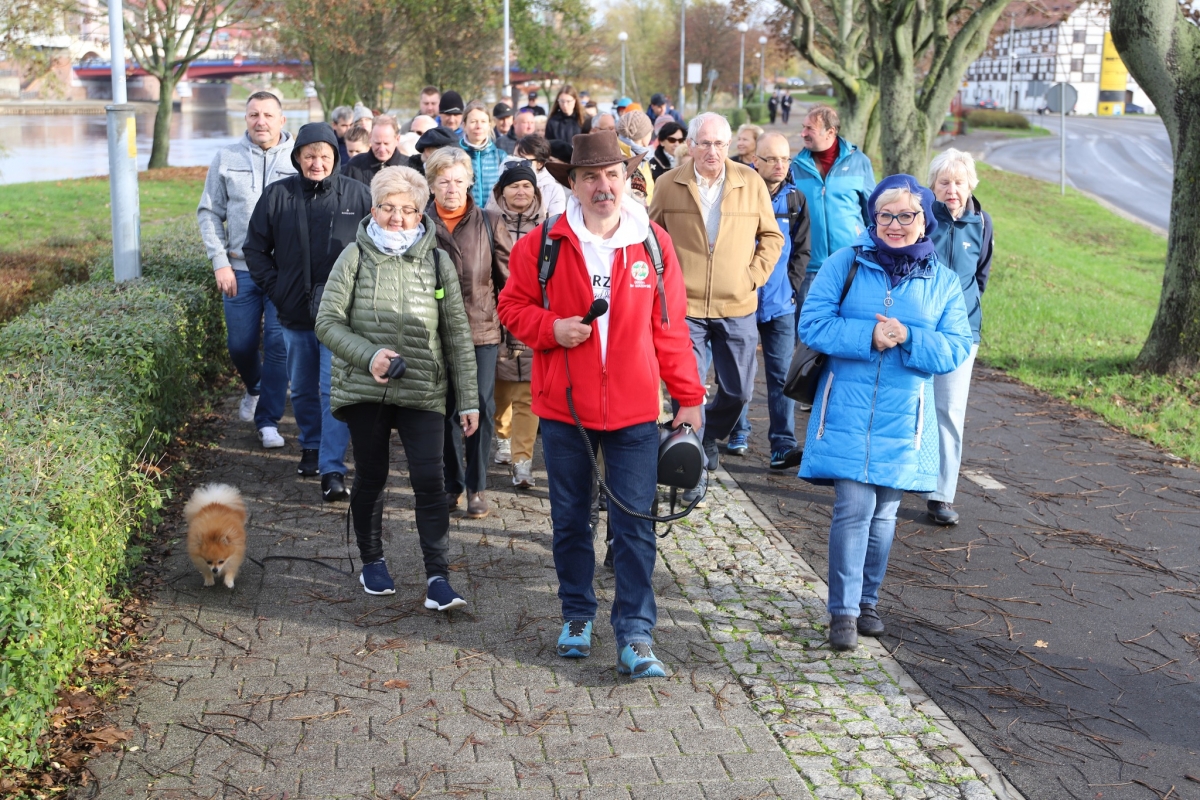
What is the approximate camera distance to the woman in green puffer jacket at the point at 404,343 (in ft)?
18.1

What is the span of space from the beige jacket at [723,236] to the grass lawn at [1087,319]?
3.70 meters

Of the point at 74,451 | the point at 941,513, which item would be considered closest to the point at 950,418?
the point at 941,513

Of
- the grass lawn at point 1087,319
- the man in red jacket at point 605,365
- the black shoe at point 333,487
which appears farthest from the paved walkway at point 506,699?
the grass lawn at point 1087,319

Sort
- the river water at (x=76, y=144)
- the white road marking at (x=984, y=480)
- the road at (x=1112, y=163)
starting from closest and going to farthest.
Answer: the white road marking at (x=984, y=480) < the river water at (x=76, y=144) < the road at (x=1112, y=163)

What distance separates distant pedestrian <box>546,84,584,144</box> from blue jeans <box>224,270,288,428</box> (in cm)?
765

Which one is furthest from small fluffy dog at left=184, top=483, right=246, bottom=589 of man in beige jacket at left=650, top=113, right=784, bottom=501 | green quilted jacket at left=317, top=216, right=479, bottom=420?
man in beige jacket at left=650, top=113, right=784, bottom=501

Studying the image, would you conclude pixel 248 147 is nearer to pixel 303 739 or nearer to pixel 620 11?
pixel 303 739

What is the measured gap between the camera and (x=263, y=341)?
825 cm

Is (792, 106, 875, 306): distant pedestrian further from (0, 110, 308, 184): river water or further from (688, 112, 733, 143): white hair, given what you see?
(0, 110, 308, 184): river water

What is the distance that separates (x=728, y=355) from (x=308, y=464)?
2722 mm

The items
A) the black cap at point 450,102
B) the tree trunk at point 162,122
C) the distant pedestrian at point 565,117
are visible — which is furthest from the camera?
the tree trunk at point 162,122

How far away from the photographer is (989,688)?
495cm

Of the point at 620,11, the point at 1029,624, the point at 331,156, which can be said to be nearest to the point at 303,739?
the point at 1029,624

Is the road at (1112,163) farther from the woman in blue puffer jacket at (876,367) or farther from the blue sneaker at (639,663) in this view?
the blue sneaker at (639,663)
